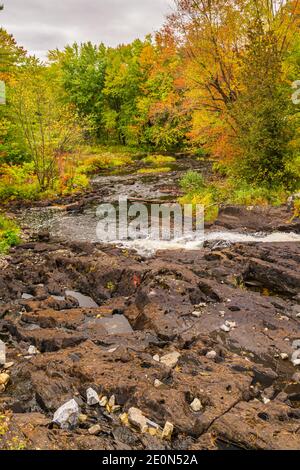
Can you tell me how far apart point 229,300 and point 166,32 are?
1711 centimetres

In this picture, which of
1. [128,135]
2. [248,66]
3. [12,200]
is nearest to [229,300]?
[248,66]

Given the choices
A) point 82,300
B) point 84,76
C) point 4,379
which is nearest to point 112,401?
point 4,379

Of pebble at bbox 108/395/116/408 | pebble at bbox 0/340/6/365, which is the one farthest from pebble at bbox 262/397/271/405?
pebble at bbox 0/340/6/365

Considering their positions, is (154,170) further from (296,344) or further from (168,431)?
(168,431)

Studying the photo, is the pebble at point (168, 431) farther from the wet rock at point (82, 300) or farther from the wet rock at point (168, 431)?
the wet rock at point (82, 300)

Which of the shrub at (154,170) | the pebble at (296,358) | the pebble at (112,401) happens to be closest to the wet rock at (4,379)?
the pebble at (112,401)

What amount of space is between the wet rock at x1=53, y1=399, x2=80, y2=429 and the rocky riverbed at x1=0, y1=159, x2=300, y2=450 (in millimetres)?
13

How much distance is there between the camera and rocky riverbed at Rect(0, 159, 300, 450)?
14.8 ft

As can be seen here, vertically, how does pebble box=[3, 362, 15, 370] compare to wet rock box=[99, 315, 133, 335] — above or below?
above

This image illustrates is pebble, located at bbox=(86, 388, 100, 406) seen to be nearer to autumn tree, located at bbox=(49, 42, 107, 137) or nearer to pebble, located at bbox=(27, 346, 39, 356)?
pebble, located at bbox=(27, 346, 39, 356)

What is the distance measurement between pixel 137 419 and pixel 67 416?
0.87 metres

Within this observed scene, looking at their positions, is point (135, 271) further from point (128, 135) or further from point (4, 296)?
point (128, 135)

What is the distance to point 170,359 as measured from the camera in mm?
6043

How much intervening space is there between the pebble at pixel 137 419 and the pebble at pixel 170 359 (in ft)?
4.01
